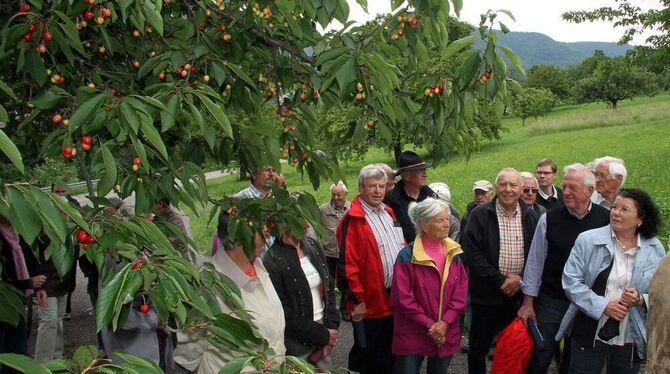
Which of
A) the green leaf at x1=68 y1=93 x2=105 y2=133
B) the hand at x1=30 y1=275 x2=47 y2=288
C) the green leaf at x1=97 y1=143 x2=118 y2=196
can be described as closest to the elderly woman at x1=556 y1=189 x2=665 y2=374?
the green leaf at x1=97 y1=143 x2=118 y2=196

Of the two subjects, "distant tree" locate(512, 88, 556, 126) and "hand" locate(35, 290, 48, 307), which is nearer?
"hand" locate(35, 290, 48, 307)

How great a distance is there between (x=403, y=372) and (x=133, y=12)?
361 centimetres

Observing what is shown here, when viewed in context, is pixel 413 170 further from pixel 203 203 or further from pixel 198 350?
pixel 203 203

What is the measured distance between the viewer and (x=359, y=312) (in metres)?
5.87

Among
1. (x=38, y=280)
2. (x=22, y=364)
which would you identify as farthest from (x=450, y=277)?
(x=22, y=364)

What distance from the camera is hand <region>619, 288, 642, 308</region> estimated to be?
4594mm

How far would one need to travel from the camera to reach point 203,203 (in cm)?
303

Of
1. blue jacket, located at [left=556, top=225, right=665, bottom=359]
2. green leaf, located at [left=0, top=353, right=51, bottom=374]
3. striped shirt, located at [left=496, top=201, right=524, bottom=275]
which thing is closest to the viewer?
green leaf, located at [left=0, top=353, right=51, bottom=374]

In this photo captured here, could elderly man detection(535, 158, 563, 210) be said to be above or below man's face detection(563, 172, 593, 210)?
below

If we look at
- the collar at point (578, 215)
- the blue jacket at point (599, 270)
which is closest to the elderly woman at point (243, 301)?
the blue jacket at point (599, 270)

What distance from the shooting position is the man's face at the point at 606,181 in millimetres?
6273

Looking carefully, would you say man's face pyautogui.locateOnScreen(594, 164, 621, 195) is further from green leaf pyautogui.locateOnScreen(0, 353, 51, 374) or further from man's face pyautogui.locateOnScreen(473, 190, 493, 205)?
green leaf pyautogui.locateOnScreen(0, 353, 51, 374)

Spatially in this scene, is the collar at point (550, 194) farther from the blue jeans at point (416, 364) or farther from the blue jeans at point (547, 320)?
the blue jeans at point (416, 364)

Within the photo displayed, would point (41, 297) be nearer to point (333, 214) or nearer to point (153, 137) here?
point (333, 214)
